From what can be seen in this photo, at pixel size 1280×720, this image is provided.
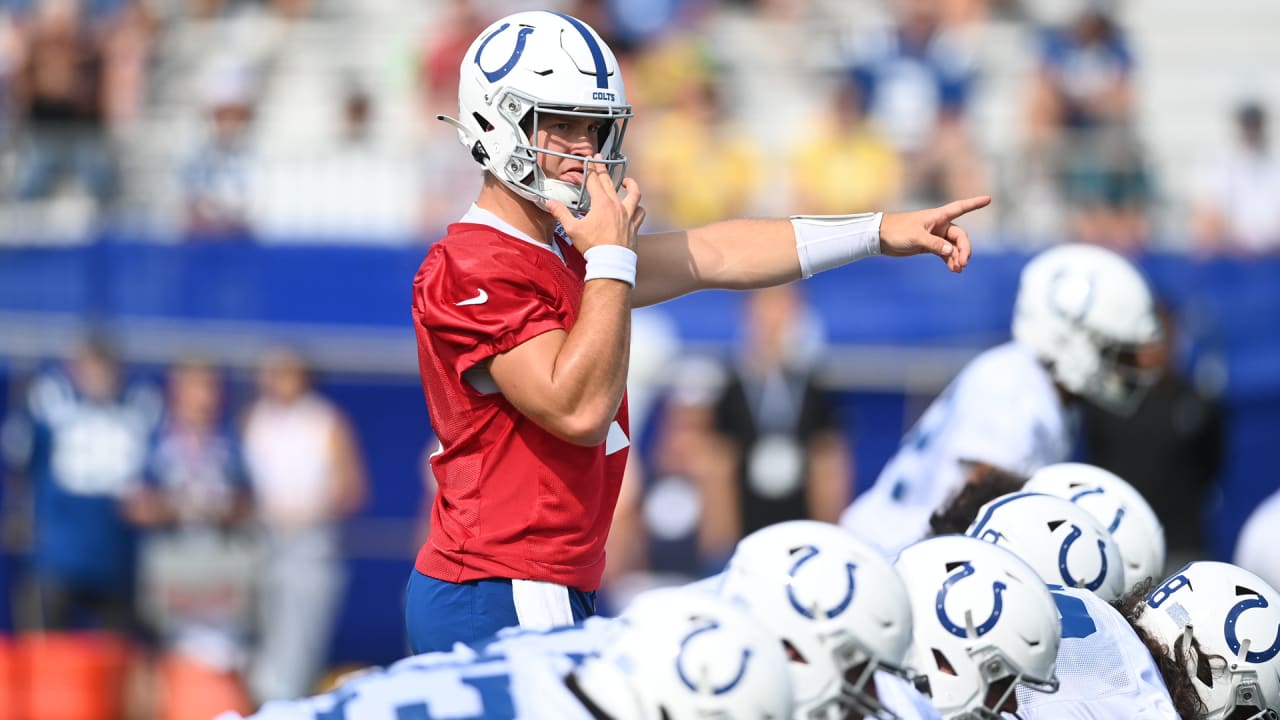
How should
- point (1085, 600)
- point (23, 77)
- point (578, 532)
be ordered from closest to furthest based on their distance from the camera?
point (578, 532) → point (1085, 600) → point (23, 77)

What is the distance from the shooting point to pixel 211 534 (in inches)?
408

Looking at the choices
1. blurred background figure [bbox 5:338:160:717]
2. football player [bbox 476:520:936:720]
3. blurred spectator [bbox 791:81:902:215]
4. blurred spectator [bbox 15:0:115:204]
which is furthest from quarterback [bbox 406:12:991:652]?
blurred spectator [bbox 15:0:115:204]

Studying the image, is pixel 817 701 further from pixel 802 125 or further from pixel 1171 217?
pixel 802 125

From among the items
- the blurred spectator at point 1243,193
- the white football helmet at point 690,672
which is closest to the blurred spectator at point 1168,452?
the blurred spectator at point 1243,193

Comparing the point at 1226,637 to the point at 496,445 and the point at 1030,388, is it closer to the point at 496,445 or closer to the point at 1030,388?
the point at 1030,388

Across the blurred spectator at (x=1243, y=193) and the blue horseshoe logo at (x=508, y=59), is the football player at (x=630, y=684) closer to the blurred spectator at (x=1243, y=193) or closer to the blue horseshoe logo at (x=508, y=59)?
the blue horseshoe logo at (x=508, y=59)

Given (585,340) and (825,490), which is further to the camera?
(825,490)

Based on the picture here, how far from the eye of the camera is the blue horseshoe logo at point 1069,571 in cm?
477

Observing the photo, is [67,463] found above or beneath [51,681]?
above

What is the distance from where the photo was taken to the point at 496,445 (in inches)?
155

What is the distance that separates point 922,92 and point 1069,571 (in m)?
6.89

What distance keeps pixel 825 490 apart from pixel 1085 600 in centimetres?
474

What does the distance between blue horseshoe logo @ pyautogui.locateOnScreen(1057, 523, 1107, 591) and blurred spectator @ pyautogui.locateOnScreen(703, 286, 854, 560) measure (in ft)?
13.8

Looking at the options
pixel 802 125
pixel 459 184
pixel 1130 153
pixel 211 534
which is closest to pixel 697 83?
pixel 802 125
